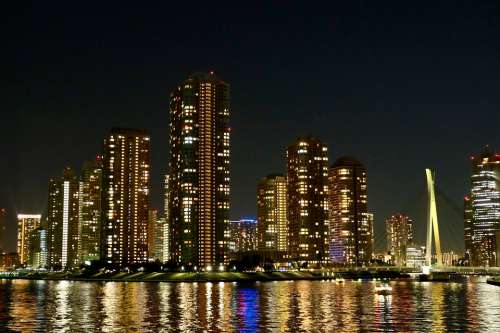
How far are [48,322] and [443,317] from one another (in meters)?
43.7

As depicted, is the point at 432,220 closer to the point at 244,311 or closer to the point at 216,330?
the point at 244,311

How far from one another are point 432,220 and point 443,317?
111 metres

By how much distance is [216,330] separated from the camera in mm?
62938

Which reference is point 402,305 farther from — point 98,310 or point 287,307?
point 98,310

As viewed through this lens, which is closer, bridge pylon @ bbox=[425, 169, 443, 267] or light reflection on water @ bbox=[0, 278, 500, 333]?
light reflection on water @ bbox=[0, 278, 500, 333]

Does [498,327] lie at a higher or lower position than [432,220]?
lower

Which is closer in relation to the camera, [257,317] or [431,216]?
[257,317]

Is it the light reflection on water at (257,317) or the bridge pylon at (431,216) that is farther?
the bridge pylon at (431,216)

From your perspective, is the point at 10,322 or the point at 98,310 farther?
the point at 98,310

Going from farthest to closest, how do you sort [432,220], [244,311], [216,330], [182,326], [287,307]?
1. [432,220]
2. [287,307]
3. [244,311]
4. [182,326]
5. [216,330]

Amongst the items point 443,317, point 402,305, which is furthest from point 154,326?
point 402,305

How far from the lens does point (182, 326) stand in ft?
220

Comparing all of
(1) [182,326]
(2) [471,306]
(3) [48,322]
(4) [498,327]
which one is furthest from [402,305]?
(3) [48,322]

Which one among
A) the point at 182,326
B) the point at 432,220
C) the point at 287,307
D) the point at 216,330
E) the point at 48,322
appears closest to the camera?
the point at 216,330
